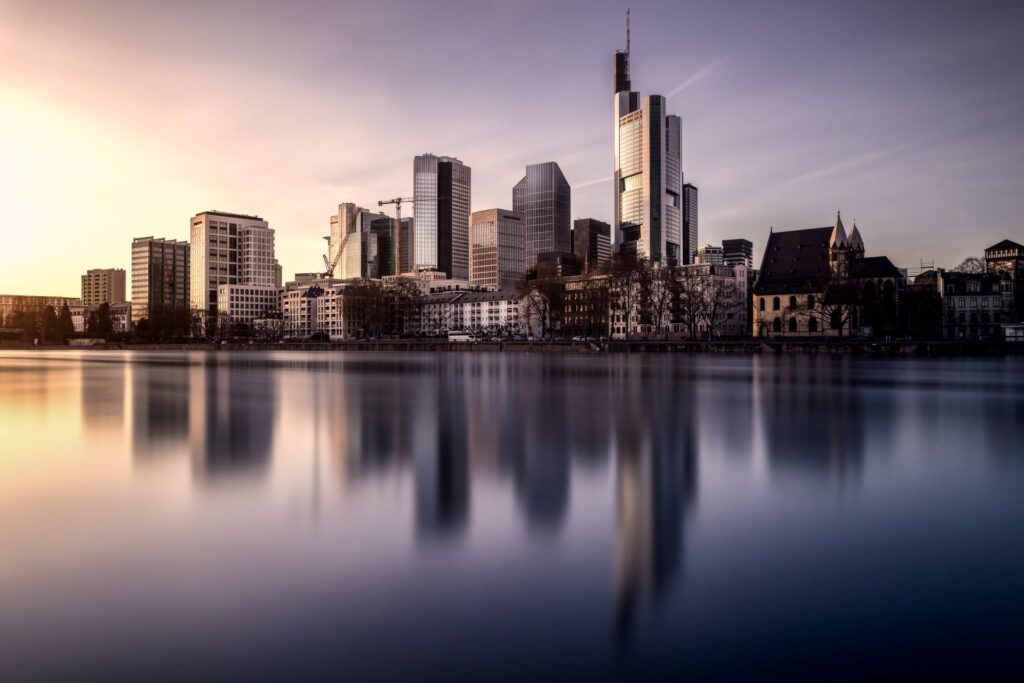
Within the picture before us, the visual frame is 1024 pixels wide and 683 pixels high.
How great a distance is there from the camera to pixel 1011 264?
13262cm

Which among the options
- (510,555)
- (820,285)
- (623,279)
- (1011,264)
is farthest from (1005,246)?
(510,555)

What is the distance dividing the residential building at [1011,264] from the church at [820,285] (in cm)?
1686

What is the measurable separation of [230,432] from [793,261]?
13455 centimetres

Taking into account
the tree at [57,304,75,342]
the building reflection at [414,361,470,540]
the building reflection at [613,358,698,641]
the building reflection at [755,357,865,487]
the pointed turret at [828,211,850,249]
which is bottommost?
the building reflection at [755,357,865,487]

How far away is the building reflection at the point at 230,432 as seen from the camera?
11.0 meters

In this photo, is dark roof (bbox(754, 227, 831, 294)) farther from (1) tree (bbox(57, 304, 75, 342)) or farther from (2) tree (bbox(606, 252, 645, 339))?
(1) tree (bbox(57, 304, 75, 342))

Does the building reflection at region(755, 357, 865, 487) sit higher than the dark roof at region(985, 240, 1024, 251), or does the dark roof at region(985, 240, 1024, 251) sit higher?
the dark roof at region(985, 240, 1024, 251)

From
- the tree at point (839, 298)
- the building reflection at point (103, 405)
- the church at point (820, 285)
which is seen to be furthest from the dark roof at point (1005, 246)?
the building reflection at point (103, 405)

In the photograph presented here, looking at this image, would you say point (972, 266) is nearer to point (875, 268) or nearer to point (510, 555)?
point (875, 268)

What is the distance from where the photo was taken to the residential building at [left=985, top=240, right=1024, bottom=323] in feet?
370

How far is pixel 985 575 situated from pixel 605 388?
22721 millimetres

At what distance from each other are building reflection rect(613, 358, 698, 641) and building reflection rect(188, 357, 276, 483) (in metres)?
5.68

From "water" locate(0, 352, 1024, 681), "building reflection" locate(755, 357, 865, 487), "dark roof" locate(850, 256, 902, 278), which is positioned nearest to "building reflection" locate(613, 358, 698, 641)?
"water" locate(0, 352, 1024, 681)

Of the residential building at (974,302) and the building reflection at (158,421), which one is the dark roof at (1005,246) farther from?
the building reflection at (158,421)
